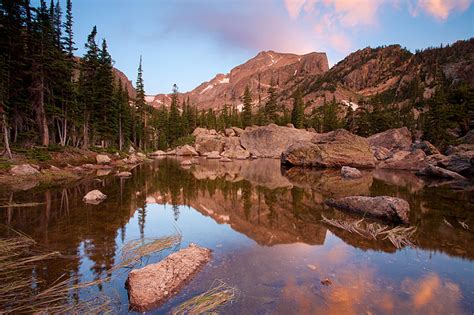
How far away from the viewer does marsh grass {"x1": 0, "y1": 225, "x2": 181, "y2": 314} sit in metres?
4.39

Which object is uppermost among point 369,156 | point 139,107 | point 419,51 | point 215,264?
point 419,51

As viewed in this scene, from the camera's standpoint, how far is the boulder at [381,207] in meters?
10.1

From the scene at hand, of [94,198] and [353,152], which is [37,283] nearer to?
[94,198]

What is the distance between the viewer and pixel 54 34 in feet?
102

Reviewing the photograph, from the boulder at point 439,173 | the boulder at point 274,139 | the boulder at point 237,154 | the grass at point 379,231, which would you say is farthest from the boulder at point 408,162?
the grass at point 379,231

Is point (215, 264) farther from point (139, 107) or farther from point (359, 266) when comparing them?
point (139, 107)

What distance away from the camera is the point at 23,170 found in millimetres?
19328

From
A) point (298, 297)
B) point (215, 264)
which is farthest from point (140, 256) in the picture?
point (298, 297)

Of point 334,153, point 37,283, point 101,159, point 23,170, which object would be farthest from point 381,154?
point 37,283

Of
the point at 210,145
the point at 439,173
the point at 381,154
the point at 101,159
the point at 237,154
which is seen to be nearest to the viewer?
the point at 439,173

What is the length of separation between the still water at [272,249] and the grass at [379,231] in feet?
1.02

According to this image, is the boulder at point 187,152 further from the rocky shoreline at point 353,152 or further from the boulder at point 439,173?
the boulder at point 439,173

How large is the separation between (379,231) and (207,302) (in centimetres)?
697

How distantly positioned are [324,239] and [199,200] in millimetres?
7516
